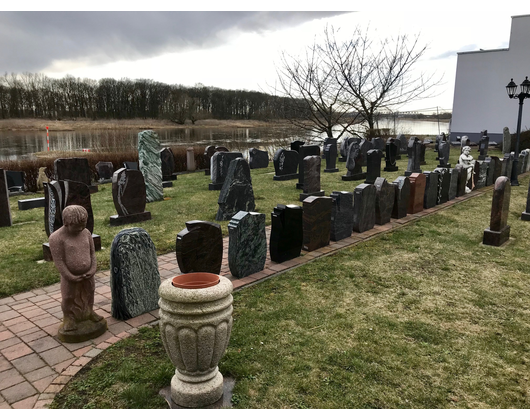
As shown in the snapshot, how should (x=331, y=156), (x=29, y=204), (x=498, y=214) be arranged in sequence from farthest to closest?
(x=331, y=156), (x=29, y=204), (x=498, y=214)

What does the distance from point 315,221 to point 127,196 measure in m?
4.67

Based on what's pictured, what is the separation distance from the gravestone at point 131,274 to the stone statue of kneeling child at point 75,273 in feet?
1.21

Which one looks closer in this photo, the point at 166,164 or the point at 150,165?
the point at 150,165

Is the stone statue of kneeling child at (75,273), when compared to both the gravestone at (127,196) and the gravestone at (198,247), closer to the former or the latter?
the gravestone at (198,247)

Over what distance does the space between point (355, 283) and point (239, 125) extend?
58.7m

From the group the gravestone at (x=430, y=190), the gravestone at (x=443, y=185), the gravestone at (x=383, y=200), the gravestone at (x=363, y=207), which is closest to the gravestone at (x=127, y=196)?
the gravestone at (x=363, y=207)

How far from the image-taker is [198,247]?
560 cm

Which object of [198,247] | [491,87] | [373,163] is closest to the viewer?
[198,247]

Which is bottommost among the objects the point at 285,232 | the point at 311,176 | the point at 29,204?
the point at 29,204

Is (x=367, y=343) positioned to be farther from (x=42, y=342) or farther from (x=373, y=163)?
(x=373, y=163)

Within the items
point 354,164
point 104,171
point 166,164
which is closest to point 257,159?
point 166,164

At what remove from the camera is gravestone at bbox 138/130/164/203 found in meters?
12.1

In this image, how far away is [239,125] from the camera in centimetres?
6256
